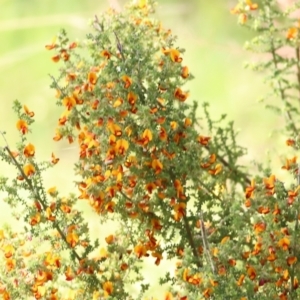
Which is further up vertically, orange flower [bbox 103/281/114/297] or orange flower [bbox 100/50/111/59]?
orange flower [bbox 100/50/111/59]

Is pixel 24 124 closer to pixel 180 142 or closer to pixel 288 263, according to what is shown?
pixel 180 142

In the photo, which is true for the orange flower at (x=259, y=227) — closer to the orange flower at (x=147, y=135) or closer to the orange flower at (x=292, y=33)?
the orange flower at (x=147, y=135)

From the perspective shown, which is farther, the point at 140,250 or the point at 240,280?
the point at 140,250

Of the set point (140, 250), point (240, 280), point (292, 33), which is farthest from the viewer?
point (292, 33)

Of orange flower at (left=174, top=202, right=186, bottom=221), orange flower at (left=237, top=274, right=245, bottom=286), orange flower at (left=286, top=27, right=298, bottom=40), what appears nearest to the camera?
orange flower at (left=237, top=274, right=245, bottom=286)

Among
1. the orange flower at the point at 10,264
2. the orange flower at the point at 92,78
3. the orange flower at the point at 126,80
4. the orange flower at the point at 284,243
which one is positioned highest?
the orange flower at the point at 92,78

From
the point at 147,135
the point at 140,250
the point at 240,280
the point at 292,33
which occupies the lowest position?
the point at 240,280

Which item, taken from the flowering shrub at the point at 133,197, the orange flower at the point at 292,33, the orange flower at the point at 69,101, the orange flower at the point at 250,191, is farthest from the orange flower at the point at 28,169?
the orange flower at the point at 292,33

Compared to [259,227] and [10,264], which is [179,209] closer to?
[259,227]

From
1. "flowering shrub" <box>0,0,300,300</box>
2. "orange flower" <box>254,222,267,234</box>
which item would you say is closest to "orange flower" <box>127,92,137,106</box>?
"flowering shrub" <box>0,0,300,300</box>

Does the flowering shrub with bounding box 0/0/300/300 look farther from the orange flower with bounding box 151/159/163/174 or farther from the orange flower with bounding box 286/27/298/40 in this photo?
the orange flower with bounding box 286/27/298/40

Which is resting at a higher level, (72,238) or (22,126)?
(22,126)

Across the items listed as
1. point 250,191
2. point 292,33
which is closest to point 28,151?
point 250,191

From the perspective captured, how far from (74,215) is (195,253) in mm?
219
